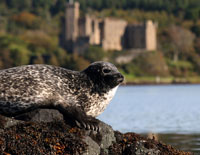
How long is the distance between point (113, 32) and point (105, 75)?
486 ft

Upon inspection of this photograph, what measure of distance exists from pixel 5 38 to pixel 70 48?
18.7 meters

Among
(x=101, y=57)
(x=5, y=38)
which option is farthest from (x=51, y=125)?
(x=5, y=38)

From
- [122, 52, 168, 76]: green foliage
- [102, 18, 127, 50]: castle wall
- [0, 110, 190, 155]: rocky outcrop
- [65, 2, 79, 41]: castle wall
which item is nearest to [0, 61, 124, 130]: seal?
[0, 110, 190, 155]: rocky outcrop

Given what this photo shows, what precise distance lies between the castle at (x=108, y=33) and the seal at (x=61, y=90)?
145m

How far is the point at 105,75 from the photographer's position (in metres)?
10.7

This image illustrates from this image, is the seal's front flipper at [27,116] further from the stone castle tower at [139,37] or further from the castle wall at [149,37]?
the castle wall at [149,37]

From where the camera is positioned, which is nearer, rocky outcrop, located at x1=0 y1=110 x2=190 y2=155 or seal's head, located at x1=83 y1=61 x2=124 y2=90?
rocky outcrop, located at x1=0 y1=110 x2=190 y2=155

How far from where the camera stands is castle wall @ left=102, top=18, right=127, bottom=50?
517 ft

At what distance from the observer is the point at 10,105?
10.3 m

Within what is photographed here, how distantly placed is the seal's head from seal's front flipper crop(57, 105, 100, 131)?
2.60ft

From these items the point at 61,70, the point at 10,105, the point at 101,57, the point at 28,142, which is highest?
the point at 101,57

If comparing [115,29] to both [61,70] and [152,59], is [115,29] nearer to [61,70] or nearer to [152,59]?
[152,59]

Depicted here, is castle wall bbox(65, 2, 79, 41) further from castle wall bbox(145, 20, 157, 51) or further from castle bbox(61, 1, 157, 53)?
castle wall bbox(145, 20, 157, 51)

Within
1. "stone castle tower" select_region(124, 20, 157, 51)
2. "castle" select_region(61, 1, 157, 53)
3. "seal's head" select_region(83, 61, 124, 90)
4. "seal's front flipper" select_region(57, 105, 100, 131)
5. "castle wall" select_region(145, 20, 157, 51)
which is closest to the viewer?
"seal's front flipper" select_region(57, 105, 100, 131)
